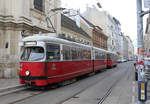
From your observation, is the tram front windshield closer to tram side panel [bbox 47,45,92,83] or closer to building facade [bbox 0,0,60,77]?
tram side panel [bbox 47,45,92,83]

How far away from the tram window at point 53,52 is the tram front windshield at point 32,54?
0.35 metres

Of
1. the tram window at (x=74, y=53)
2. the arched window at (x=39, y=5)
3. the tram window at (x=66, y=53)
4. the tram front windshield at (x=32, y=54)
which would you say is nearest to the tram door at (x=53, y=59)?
the tram front windshield at (x=32, y=54)

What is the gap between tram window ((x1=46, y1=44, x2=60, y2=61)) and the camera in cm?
1075

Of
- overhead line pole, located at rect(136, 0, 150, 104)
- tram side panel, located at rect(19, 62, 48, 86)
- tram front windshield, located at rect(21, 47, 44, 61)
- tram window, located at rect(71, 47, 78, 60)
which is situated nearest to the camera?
overhead line pole, located at rect(136, 0, 150, 104)

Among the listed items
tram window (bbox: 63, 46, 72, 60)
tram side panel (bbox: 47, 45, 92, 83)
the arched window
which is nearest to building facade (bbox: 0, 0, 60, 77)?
the arched window

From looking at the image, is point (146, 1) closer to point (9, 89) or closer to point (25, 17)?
point (9, 89)

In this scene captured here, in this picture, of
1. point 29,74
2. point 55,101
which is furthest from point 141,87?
point 29,74

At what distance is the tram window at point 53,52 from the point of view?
35.3 feet

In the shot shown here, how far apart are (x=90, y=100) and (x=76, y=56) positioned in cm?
610

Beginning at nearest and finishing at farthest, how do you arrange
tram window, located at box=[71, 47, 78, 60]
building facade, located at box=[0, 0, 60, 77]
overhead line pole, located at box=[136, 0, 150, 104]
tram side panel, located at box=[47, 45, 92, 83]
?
overhead line pole, located at box=[136, 0, 150, 104] < tram side panel, located at box=[47, 45, 92, 83] < tram window, located at box=[71, 47, 78, 60] < building facade, located at box=[0, 0, 60, 77]

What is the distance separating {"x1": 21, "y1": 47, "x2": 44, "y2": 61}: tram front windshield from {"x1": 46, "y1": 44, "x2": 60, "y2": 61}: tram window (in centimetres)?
35

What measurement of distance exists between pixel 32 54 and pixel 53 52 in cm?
113

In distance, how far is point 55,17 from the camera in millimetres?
24281

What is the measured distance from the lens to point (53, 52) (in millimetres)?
11109
